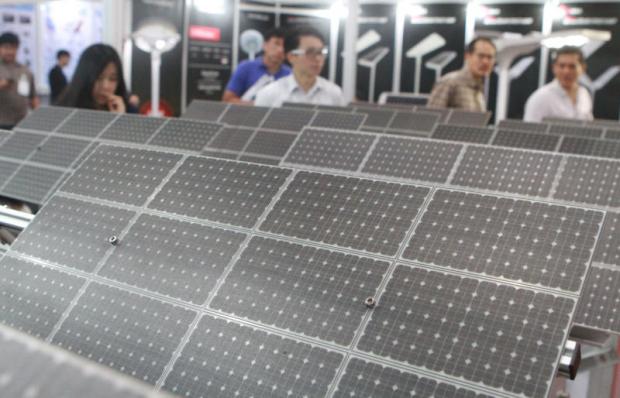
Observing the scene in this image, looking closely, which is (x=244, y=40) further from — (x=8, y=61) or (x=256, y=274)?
(x=256, y=274)

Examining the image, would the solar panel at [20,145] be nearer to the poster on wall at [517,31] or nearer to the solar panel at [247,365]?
the solar panel at [247,365]

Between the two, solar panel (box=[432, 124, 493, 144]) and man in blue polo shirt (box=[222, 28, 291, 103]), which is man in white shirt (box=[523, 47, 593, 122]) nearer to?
solar panel (box=[432, 124, 493, 144])

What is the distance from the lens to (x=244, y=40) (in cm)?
1972

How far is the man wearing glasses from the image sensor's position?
371 inches

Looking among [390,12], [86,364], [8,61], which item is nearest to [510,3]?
[390,12]

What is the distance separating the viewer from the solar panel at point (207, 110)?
8.02 meters

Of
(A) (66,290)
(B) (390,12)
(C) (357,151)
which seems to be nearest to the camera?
(A) (66,290)

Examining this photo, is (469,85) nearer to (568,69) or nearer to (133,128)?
(568,69)

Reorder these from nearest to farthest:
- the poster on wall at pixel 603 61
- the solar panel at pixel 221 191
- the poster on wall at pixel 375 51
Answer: the solar panel at pixel 221 191 → the poster on wall at pixel 603 61 → the poster on wall at pixel 375 51

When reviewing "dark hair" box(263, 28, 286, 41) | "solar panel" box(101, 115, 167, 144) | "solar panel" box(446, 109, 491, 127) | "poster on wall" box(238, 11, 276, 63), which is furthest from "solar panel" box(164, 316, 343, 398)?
"poster on wall" box(238, 11, 276, 63)

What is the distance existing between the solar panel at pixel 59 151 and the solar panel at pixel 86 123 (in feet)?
0.48

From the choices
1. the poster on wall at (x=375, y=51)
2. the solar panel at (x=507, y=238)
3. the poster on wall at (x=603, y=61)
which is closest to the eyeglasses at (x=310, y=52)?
the solar panel at (x=507, y=238)

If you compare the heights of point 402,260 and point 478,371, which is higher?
point 402,260

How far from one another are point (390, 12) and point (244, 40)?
3837 millimetres
